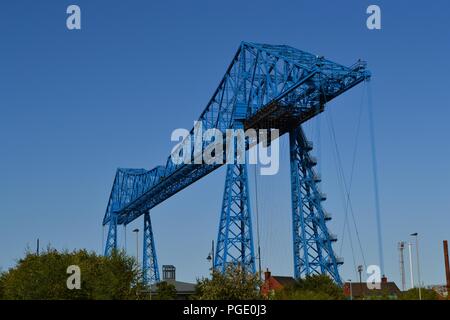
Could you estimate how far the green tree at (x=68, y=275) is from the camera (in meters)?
47.8

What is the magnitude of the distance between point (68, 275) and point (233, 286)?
1276 centimetres

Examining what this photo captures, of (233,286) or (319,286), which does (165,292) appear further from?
(233,286)

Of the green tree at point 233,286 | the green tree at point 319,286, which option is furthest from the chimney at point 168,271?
the green tree at point 233,286

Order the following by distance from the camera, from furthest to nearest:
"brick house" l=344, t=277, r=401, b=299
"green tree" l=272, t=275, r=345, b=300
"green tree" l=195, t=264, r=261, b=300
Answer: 1. "brick house" l=344, t=277, r=401, b=299
2. "green tree" l=272, t=275, r=345, b=300
3. "green tree" l=195, t=264, r=261, b=300

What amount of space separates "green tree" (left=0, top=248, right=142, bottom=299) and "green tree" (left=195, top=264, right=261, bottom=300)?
1032 centimetres

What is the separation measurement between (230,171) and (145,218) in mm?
52295

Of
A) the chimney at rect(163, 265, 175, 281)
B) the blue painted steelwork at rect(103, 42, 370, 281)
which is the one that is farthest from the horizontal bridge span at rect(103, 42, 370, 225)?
the chimney at rect(163, 265, 175, 281)

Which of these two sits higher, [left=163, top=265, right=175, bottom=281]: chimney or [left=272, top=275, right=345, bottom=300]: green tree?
[left=163, top=265, right=175, bottom=281]: chimney

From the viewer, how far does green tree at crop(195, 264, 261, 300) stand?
41.9m

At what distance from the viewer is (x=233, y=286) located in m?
42.4

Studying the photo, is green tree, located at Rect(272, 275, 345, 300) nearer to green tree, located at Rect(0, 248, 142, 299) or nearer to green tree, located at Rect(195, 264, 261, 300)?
green tree, located at Rect(195, 264, 261, 300)

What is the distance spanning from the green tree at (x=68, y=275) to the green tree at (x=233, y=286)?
10.3m
